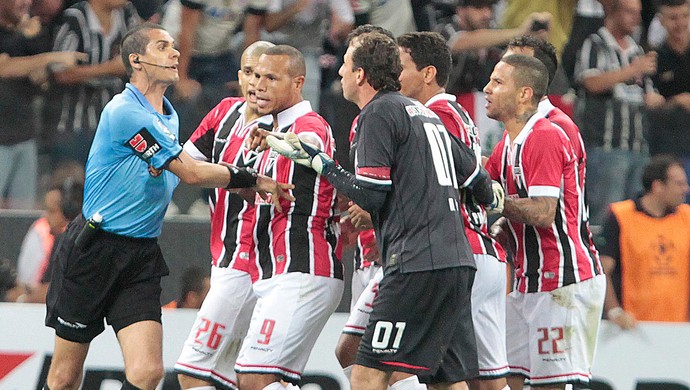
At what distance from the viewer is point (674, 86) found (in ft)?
34.7

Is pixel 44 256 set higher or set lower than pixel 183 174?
lower

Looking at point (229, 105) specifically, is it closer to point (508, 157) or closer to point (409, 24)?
point (508, 157)

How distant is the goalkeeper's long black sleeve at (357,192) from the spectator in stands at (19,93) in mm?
3750

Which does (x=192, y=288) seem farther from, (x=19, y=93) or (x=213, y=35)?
(x=213, y=35)

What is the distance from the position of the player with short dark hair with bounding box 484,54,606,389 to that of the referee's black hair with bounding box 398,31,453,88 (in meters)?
0.31

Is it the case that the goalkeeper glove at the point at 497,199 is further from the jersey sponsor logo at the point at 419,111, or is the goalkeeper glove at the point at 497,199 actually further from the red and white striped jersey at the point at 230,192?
the red and white striped jersey at the point at 230,192

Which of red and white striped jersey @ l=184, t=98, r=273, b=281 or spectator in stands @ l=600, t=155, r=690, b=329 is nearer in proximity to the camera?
red and white striped jersey @ l=184, t=98, r=273, b=281

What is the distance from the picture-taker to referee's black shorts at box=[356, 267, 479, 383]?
20.3ft

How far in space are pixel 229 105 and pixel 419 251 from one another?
192 cm

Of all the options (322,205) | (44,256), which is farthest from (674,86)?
(44,256)

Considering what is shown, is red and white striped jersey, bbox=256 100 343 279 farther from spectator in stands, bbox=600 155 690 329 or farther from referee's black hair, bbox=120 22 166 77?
spectator in stands, bbox=600 155 690 329

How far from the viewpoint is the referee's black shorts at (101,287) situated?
22.4 ft

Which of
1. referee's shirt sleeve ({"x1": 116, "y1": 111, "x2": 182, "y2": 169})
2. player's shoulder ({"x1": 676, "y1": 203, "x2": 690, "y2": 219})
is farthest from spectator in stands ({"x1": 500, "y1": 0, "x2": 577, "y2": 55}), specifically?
referee's shirt sleeve ({"x1": 116, "y1": 111, "x2": 182, "y2": 169})

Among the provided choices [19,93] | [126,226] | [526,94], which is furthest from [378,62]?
[19,93]
